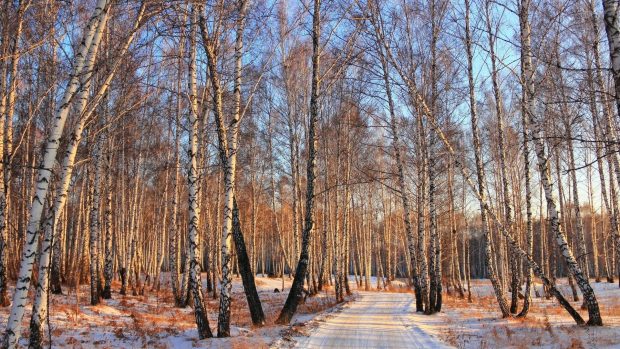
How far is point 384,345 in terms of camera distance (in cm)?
809

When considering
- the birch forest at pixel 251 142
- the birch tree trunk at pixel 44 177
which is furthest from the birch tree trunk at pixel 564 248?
the birch tree trunk at pixel 44 177

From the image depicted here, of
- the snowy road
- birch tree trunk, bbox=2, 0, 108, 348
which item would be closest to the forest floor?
the snowy road

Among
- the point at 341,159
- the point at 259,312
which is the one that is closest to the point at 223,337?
the point at 259,312

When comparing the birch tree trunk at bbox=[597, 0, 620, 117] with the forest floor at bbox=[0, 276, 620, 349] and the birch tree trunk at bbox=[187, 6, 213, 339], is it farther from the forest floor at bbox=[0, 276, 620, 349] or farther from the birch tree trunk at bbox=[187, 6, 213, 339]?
the birch tree trunk at bbox=[187, 6, 213, 339]

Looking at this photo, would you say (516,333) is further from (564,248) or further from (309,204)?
(309,204)

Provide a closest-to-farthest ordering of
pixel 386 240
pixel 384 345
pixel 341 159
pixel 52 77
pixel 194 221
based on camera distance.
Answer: pixel 384 345 → pixel 194 221 → pixel 52 77 → pixel 341 159 → pixel 386 240

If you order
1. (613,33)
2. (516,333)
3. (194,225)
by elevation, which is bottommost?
(516,333)

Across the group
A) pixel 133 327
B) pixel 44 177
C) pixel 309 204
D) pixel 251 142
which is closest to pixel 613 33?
pixel 309 204

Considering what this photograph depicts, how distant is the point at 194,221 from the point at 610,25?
7590mm

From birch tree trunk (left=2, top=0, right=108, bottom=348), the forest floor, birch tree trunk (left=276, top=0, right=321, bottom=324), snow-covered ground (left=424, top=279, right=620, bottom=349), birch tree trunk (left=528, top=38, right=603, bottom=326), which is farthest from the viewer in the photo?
birch tree trunk (left=276, top=0, right=321, bottom=324)

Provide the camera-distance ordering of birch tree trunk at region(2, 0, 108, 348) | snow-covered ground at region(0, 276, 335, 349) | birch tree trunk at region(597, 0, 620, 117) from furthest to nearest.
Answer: snow-covered ground at region(0, 276, 335, 349) < birch tree trunk at region(2, 0, 108, 348) < birch tree trunk at region(597, 0, 620, 117)

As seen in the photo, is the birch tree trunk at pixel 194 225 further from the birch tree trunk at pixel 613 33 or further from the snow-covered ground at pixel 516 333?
the birch tree trunk at pixel 613 33

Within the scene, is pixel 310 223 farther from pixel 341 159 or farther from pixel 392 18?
pixel 341 159

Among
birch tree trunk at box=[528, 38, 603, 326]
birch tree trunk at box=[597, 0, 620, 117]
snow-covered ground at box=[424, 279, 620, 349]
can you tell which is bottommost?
snow-covered ground at box=[424, 279, 620, 349]
